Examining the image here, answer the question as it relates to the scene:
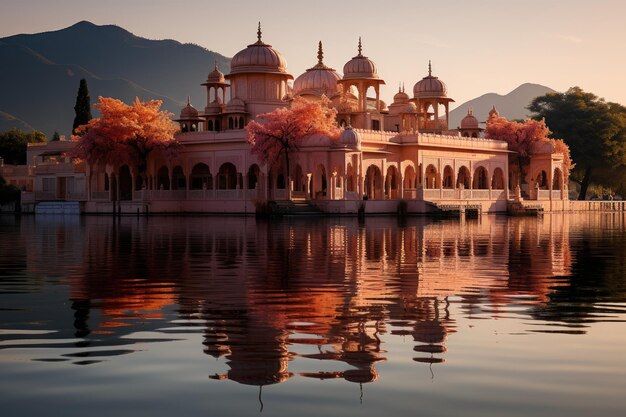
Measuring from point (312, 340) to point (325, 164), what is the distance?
47882mm

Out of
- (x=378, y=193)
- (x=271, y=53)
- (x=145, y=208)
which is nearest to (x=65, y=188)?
(x=145, y=208)

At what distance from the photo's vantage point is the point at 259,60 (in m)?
66.1

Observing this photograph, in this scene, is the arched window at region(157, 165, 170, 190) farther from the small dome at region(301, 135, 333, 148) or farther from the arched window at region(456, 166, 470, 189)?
the arched window at region(456, 166, 470, 189)

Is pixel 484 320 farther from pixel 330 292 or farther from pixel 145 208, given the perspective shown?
pixel 145 208

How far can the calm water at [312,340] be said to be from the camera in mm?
5859

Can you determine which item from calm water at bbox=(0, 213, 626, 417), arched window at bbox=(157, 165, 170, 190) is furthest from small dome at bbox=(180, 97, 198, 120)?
calm water at bbox=(0, 213, 626, 417)

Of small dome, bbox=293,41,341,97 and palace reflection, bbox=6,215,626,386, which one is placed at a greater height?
small dome, bbox=293,41,341,97

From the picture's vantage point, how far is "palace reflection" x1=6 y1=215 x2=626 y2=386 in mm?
7555

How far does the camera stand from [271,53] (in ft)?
219

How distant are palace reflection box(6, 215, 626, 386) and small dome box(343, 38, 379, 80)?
149 ft

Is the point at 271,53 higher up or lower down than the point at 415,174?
higher up

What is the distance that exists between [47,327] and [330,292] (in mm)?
4048

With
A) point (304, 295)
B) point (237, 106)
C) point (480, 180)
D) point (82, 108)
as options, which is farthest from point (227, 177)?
point (304, 295)

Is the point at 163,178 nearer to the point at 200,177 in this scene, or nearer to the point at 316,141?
the point at 200,177
